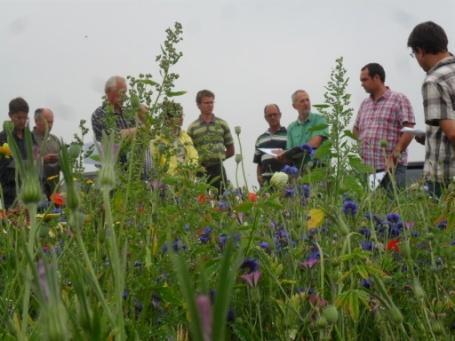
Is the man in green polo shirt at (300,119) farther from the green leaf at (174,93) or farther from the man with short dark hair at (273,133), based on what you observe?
the green leaf at (174,93)

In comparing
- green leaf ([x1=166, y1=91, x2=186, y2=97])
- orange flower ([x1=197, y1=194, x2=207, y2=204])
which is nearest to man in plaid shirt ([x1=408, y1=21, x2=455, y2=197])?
orange flower ([x1=197, y1=194, x2=207, y2=204])

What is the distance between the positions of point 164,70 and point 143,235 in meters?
0.32

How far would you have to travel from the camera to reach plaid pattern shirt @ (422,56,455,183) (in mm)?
2686

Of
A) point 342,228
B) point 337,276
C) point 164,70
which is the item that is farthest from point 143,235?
point 342,228

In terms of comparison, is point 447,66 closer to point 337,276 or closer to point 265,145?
point 337,276

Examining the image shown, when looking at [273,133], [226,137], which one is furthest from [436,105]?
[273,133]

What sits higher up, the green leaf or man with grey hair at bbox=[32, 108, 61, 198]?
the green leaf

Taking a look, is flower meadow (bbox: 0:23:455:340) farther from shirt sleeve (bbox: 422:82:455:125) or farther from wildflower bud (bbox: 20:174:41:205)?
shirt sleeve (bbox: 422:82:455:125)

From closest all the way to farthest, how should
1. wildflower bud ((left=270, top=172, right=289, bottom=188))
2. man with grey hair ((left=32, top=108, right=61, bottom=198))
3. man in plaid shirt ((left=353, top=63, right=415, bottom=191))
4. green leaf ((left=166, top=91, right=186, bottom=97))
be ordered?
man with grey hair ((left=32, top=108, right=61, bottom=198))
green leaf ((left=166, top=91, right=186, bottom=97))
wildflower bud ((left=270, top=172, right=289, bottom=188))
man in plaid shirt ((left=353, top=63, right=415, bottom=191))

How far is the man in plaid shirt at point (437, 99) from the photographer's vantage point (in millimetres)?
2684

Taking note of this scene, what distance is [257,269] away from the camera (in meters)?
1.10

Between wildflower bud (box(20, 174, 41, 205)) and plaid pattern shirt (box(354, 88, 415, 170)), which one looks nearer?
wildflower bud (box(20, 174, 41, 205))

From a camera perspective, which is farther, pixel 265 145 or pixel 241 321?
pixel 265 145

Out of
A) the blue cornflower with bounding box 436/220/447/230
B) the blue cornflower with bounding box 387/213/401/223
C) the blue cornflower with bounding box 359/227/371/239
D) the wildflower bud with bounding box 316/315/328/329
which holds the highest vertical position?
the wildflower bud with bounding box 316/315/328/329
